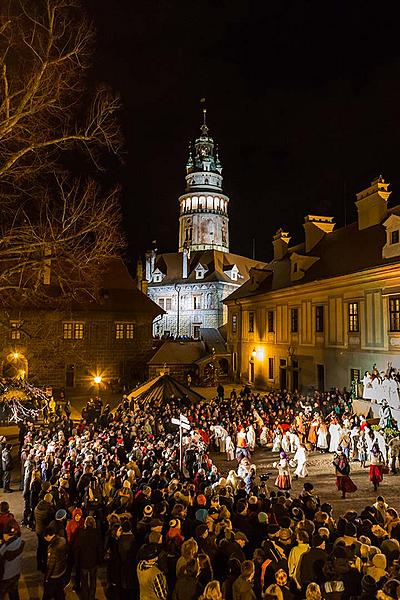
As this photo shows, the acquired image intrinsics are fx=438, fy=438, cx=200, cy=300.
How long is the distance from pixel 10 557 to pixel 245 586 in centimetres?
362

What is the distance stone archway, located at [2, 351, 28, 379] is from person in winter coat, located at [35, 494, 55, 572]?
23.8 m

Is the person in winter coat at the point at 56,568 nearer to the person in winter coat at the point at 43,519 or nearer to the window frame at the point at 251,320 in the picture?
the person in winter coat at the point at 43,519

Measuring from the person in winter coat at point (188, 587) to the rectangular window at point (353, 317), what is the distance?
19.8 meters

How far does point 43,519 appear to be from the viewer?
7.89 metres

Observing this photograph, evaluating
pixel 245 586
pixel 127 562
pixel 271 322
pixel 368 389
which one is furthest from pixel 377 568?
pixel 271 322

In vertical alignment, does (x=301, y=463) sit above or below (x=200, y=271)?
below

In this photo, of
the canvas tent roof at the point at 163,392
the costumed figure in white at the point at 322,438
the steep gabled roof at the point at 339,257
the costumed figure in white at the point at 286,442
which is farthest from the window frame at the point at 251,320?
the costumed figure in white at the point at 286,442

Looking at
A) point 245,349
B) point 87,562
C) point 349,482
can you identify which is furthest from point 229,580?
point 245,349

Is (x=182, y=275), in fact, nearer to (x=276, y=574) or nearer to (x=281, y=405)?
(x=281, y=405)

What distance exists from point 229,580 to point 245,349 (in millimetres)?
31604

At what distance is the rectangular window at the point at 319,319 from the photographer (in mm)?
26547

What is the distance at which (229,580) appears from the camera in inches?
215

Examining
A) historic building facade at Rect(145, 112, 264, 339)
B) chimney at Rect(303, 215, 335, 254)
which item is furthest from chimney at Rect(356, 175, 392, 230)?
historic building facade at Rect(145, 112, 264, 339)

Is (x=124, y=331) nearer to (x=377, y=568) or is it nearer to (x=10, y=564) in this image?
(x=10, y=564)
